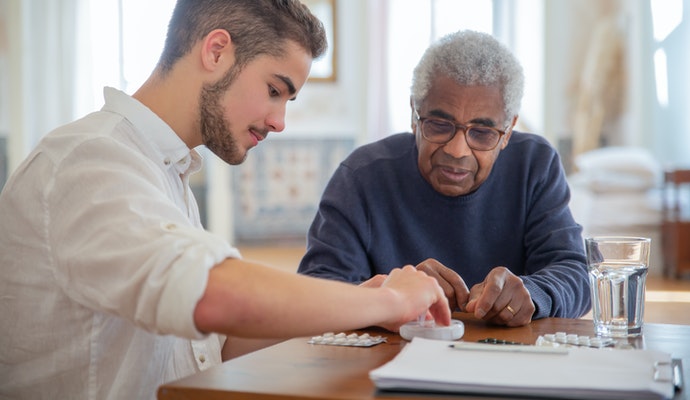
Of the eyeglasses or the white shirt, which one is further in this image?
the eyeglasses

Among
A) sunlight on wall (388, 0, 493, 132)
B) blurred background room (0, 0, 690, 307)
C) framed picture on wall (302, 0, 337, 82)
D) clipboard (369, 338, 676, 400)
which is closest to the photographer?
clipboard (369, 338, 676, 400)

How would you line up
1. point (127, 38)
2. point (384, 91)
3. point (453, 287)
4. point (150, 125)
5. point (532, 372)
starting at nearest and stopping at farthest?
point (532, 372) < point (150, 125) < point (453, 287) < point (127, 38) < point (384, 91)

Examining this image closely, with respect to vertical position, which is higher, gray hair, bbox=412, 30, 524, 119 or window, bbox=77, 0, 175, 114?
window, bbox=77, 0, 175, 114

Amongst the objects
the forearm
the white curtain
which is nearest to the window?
the white curtain

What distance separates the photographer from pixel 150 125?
4.32 ft

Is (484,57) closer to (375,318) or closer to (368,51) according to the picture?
(375,318)

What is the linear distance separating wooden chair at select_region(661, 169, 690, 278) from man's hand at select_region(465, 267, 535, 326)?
174 inches

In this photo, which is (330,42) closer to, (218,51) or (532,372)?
(218,51)

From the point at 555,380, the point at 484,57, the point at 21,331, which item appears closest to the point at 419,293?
the point at 555,380

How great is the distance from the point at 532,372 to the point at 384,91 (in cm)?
683

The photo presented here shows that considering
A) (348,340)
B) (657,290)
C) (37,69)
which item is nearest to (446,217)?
(348,340)

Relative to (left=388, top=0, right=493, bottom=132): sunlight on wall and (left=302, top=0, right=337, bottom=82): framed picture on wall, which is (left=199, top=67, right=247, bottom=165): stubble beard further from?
(left=388, top=0, right=493, bottom=132): sunlight on wall

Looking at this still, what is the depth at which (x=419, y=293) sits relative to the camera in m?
A: 1.14

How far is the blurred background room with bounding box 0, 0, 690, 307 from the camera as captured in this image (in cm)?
612
